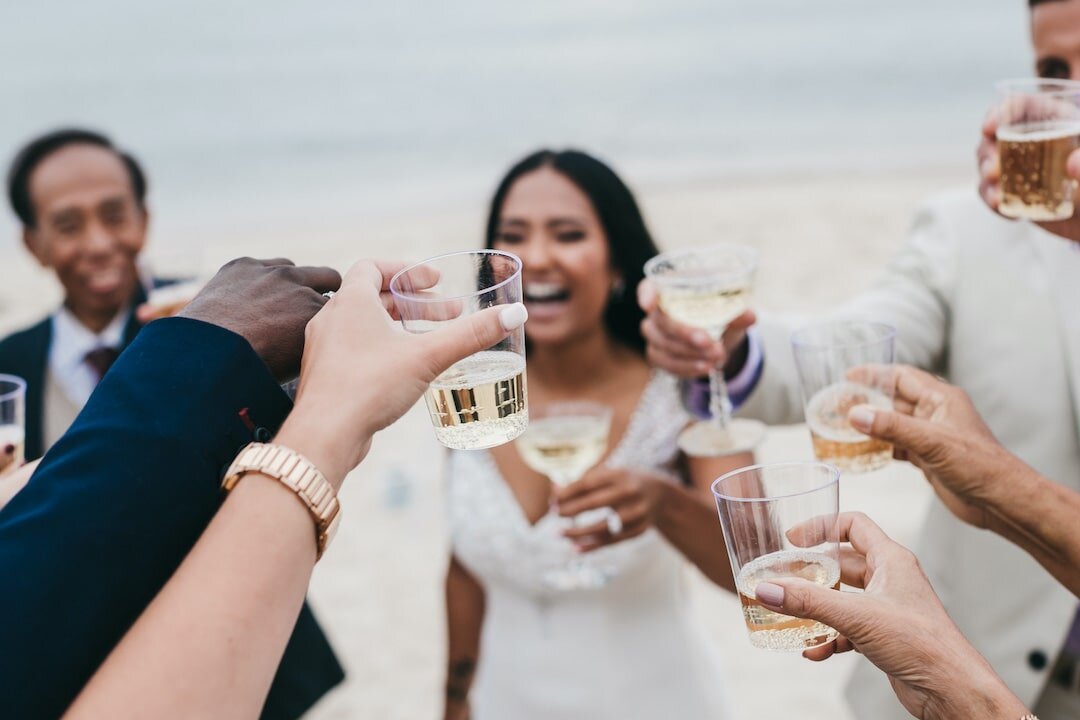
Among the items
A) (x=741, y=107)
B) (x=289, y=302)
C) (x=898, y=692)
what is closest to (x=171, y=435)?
(x=289, y=302)

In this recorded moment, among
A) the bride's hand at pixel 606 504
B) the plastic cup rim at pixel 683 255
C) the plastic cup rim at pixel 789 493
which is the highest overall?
the plastic cup rim at pixel 683 255

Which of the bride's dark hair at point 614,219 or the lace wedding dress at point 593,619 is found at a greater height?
the bride's dark hair at point 614,219

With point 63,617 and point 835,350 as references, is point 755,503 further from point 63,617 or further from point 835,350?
point 63,617

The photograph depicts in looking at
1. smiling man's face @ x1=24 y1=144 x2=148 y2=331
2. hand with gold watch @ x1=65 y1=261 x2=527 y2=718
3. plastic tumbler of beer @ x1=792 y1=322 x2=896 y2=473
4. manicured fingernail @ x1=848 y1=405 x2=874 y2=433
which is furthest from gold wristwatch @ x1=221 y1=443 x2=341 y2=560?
smiling man's face @ x1=24 y1=144 x2=148 y2=331

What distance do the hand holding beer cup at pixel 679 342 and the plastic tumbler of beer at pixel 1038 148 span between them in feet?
3.09

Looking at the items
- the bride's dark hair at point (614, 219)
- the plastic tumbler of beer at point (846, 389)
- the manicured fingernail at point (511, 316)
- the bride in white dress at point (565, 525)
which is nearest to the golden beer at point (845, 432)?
the plastic tumbler of beer at point (846, 389)

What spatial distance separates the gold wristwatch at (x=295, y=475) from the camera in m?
1.35

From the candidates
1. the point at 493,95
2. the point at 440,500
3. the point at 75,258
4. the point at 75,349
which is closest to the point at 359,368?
the point at 75,349

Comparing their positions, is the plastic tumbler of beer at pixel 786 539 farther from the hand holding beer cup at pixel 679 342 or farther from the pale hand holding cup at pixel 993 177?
the hand holding beer cup at pixel 679 342

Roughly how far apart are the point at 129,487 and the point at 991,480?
5.56 feet

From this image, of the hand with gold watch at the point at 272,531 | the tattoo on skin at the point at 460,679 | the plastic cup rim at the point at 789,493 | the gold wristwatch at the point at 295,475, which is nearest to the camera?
the hand with gold watch at the point at 272,531

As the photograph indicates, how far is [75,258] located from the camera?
15.8 feet

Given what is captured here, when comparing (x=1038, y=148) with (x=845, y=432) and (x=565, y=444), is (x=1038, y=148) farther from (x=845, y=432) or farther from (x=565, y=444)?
(x=565, y=444)

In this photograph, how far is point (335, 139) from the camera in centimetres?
2852
